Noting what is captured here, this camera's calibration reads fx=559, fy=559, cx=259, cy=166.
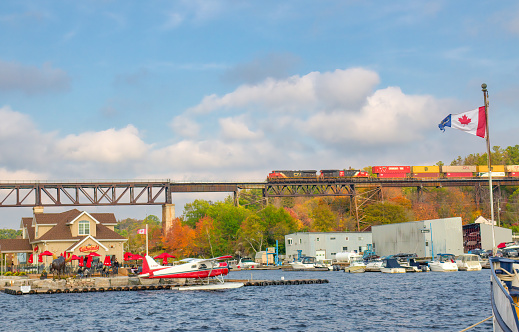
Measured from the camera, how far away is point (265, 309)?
45.3 m

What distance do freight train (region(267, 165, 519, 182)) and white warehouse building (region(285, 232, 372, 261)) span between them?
22.5 m

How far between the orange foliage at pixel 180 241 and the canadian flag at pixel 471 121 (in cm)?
11494

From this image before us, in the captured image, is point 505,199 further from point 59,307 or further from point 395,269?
point 59,307

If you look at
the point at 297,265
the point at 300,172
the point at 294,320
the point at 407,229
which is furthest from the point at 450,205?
the point at 294,320

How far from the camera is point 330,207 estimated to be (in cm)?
15362

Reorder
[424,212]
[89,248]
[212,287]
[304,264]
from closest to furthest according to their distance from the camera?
[212,287], [89,248], [304,264], [424,212]

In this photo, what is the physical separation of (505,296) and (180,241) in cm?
13168

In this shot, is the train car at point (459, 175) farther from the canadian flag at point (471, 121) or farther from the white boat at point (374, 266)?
the canadian flag at point (471, 121)

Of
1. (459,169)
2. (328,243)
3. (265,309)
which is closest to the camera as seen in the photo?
(265,309)

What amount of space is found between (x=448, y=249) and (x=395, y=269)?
18710 mm

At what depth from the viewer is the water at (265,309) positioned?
1449 inches

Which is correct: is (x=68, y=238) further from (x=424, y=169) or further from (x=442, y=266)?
Result: (x=424, y=169)

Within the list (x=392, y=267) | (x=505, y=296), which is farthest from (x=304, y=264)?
(x=505, y=296)

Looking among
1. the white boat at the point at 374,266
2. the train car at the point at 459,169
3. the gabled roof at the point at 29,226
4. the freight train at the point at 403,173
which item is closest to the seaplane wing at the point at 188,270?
the white boat at the point at 374,266
